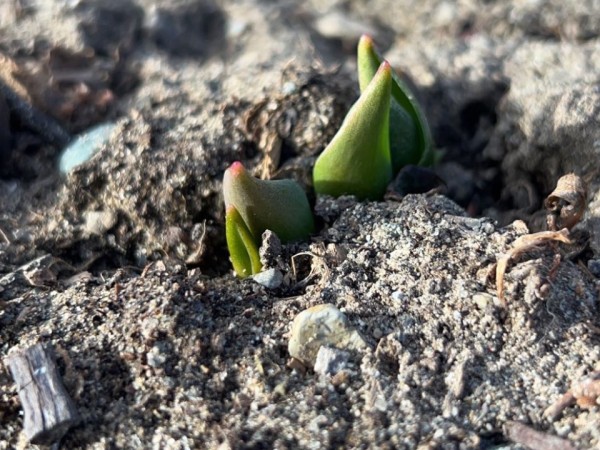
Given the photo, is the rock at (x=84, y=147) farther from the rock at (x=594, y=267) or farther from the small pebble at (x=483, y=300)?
the rock at (x=594, y=267)

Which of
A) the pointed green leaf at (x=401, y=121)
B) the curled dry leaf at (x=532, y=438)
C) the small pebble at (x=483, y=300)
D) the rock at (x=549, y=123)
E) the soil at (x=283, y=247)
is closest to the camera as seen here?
the curled dry leaf at (x=532, y=438)

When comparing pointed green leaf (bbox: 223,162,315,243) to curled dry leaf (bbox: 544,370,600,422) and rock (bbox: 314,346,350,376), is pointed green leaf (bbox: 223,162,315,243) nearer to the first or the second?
rock (bbox: 314,346,350,376)

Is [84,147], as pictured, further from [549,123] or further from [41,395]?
[549,123]

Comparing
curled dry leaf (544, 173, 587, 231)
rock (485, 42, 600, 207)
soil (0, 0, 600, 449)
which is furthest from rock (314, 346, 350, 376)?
rock (485, 42, 600, 207)

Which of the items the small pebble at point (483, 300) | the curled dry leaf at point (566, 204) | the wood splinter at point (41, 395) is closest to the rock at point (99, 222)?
the wood splinter at point (41, 395)

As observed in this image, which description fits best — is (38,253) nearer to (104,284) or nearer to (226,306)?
(104,284)

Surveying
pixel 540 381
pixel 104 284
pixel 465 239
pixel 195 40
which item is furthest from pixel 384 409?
pixel 195 40
